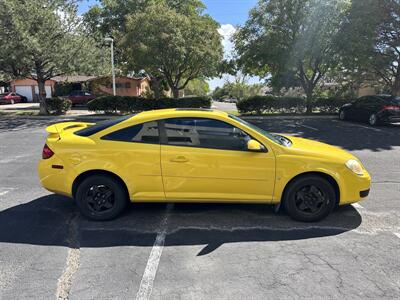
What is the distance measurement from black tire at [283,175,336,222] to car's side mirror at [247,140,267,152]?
61cm

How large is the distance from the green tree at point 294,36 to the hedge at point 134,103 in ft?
13.4

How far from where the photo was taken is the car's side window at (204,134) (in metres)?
4.40

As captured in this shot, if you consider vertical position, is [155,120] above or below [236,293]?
above

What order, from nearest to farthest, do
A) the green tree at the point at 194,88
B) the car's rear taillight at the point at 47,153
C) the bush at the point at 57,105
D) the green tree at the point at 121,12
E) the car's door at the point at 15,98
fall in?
the car's rear taillight at the point at 47,153
the bush at the point at 57,105
the green tree at the point at 121,12
the car's door at the point at 15,98
the green tree at the point at 194,88

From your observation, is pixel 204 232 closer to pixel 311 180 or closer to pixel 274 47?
pixel 311 180

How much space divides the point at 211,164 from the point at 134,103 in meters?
17.3

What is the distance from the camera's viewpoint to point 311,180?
438 centimetres

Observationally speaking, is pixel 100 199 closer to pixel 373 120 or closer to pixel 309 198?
pixel 309 198

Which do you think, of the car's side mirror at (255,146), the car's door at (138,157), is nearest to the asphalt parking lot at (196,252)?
the car's door at (138,157)

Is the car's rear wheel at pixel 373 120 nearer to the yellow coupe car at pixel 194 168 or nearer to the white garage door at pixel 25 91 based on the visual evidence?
the yellow coupe car at pixel 194 168

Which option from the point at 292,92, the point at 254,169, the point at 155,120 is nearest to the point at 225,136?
the point at 254,169

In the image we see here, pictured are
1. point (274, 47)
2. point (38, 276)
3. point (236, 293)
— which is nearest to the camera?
point (236, 293)

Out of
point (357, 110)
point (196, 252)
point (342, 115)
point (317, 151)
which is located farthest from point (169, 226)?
point (342, 115)

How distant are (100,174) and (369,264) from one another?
3309 millimetres
